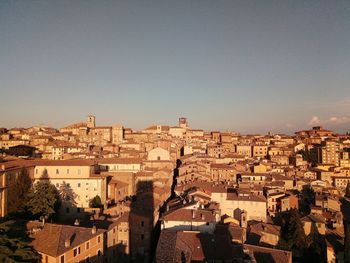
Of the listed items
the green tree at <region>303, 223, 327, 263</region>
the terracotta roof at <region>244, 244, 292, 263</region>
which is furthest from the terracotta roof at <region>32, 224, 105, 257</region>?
the green tree at <region>303, 223, 327, 263</region>

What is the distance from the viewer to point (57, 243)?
2072 centimetres

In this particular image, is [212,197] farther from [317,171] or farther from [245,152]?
[245,152]

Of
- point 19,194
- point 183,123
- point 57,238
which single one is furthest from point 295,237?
point 183,123

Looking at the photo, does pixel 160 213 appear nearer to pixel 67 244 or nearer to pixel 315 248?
pixel 67 244

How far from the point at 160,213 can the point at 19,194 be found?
14.2 meters

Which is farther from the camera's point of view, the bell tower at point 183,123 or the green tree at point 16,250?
the bell tower at point 183,123

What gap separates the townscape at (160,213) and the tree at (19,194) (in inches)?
3.4

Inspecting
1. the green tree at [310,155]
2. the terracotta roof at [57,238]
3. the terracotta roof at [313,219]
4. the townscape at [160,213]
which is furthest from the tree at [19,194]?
the green tree at [310,155]

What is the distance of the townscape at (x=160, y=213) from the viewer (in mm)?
22422

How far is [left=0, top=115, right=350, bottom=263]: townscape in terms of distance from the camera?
883 inches

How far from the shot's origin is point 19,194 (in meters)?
31.7

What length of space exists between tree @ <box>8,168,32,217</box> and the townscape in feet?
0.28

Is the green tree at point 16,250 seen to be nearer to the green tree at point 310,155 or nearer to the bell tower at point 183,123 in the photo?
the green tree at point 310,155

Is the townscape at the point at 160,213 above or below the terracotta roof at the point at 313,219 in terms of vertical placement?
above
